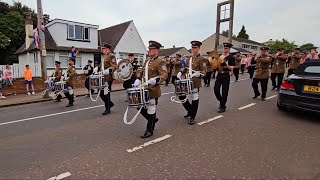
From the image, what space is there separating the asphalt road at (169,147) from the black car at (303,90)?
373 mm

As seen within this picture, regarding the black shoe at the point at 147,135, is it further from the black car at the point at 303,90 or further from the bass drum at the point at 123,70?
the black car at the point at 303,90

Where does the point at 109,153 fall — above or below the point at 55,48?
below

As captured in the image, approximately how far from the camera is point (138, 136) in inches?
197

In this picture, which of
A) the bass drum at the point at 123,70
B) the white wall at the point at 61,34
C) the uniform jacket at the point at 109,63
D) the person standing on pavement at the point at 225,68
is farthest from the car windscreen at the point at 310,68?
the white wall at the point at 61,34

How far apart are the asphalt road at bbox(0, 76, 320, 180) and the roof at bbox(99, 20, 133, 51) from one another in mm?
23464

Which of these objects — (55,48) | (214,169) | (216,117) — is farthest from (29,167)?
(55,48)

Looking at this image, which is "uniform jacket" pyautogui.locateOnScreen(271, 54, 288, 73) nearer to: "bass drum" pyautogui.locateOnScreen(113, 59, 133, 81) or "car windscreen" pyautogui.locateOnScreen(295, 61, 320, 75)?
"car windscreen" pyautogui.locateOnScreen(295, 61, 320, 75)

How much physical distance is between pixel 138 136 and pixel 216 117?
92.4 inches

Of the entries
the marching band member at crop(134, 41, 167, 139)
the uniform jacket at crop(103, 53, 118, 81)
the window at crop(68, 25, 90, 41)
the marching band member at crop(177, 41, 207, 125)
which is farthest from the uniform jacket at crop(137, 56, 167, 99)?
the window at crop(68, 25, 90, 41)

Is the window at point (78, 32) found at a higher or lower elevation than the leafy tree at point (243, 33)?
lower

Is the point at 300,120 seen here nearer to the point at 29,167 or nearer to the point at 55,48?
the point at 29,167

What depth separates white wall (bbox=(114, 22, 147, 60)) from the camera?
29453mm

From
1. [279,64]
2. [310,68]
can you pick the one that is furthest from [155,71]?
[279,64]

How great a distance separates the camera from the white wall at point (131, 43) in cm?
2945
